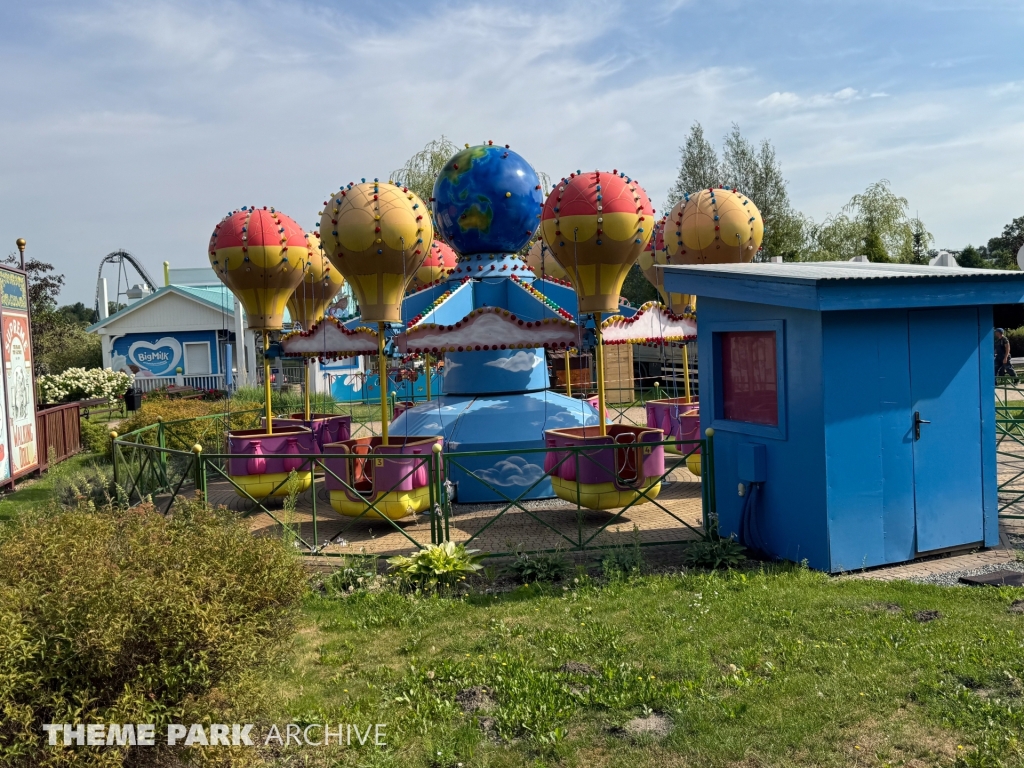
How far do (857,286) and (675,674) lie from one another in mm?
3425

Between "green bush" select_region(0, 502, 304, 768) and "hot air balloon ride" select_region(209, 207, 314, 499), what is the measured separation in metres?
5.86

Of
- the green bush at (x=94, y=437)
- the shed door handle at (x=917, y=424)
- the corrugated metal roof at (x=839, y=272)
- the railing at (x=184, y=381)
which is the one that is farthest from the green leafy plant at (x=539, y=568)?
the railing at (x=184, y=381)

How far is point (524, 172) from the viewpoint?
39.7ft

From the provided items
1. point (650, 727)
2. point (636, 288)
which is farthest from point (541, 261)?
point (636, 288)

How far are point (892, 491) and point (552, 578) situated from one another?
2.85 m

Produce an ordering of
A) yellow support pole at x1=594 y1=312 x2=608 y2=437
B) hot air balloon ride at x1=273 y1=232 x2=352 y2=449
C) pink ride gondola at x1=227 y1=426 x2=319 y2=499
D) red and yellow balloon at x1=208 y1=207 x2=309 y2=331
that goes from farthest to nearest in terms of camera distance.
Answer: hot air balloon ride at x1=273 y1=232 x2=352 y2=449 → red and yellow balloon at x1=208 y1=207 x2=309 y2=331 → pink ride gondola at x1=227 y1=426 x2=319 y2=499 → yellow support pole at x1=594 y1=312 x2=608 y2=437

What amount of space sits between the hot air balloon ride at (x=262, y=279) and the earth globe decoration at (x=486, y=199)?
208 cm

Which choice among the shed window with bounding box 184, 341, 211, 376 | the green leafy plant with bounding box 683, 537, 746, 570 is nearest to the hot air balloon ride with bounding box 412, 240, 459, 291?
the green leafy plant with bounding box 683, 537, 746, 570

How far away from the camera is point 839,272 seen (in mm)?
7262

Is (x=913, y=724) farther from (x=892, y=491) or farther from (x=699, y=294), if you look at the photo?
(x=699, y=294)

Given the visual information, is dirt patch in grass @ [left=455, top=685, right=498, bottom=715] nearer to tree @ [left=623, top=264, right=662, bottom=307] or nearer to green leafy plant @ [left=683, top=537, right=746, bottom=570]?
green leafy plant @ [left=683, top=537, right=746, bottom=570]

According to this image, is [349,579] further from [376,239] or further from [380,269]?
[376,239]

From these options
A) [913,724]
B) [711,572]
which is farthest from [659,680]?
[711,572]

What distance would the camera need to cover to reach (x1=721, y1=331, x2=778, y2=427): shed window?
7.41 m
